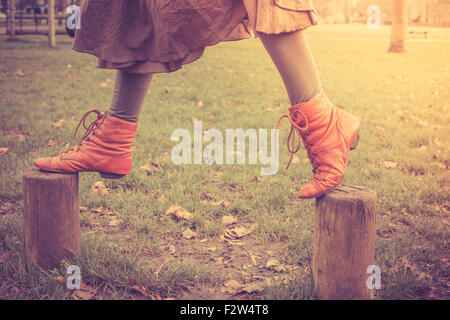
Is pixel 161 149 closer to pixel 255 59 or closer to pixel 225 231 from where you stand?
pixel 225 231

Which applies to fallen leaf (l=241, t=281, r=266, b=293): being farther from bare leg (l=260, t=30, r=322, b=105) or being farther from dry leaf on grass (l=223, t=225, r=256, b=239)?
bare leg (l=260, t=30, r=322, b=105)

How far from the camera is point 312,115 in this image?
1.70 m

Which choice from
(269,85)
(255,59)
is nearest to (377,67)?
(255,59)

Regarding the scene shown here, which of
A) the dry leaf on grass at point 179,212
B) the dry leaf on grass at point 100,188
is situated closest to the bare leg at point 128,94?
the dry leaf on grass at point 179,212

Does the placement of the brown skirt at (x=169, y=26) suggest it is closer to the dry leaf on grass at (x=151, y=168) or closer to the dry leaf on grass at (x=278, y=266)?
the dry leaf on grass at (x=278, y=266)

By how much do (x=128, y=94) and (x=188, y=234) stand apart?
937 mm

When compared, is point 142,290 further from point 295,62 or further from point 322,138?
point 295,62

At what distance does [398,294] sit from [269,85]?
500cm

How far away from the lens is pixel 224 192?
3148 mm

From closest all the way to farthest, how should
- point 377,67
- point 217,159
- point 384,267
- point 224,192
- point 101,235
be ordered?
point 384,267 → point 101,235 → point 224,192 → point 217,159 → point 377,67

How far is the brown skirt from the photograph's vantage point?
1.58 meters

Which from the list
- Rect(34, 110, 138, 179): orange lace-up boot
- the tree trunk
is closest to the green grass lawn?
Rect(34, 110, 138, 179): orange lace-up boot

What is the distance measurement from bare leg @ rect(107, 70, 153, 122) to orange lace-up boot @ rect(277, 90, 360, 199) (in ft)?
2.33

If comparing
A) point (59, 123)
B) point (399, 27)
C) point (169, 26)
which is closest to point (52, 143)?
point (59, 123)
